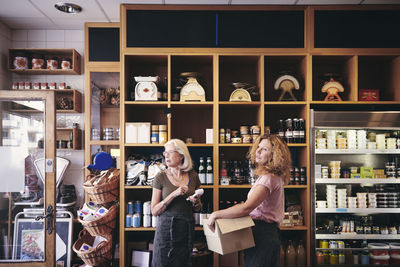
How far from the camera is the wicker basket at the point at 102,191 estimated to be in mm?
3221

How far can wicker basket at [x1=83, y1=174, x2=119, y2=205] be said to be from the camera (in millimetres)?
3221

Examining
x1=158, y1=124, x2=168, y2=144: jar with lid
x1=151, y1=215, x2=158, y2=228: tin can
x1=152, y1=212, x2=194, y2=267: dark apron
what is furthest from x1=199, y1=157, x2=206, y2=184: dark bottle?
x1=152, y1=212, x2=194, y2=267: dark apron

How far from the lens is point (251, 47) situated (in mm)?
3473

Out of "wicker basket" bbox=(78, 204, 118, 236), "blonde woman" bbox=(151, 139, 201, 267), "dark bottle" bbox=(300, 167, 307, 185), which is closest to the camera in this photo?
"blonde woman" bbox=(151, 139, 201, 267)

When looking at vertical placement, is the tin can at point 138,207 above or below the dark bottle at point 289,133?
below

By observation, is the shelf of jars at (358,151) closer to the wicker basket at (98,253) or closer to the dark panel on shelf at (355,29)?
the dark panel on shelf at (355,29)

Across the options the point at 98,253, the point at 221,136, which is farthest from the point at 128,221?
the point at 221,136

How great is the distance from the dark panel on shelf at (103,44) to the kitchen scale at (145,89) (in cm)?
80

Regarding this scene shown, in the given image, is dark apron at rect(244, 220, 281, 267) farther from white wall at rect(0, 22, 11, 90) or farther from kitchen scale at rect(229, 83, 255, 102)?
white wall at rect(0, 22, 11, 90)

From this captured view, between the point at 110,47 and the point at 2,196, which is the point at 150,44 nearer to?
the point at 110,47

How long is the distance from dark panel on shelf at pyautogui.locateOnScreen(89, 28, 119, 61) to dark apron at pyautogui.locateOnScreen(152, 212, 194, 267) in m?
2.41

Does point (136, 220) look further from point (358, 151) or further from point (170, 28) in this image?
point (358, 151)

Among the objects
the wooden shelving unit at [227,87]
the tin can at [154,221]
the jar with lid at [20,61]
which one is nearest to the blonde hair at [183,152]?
the wooden shelving unit at [227,87]

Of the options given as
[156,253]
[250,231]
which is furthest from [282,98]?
[156,253]
